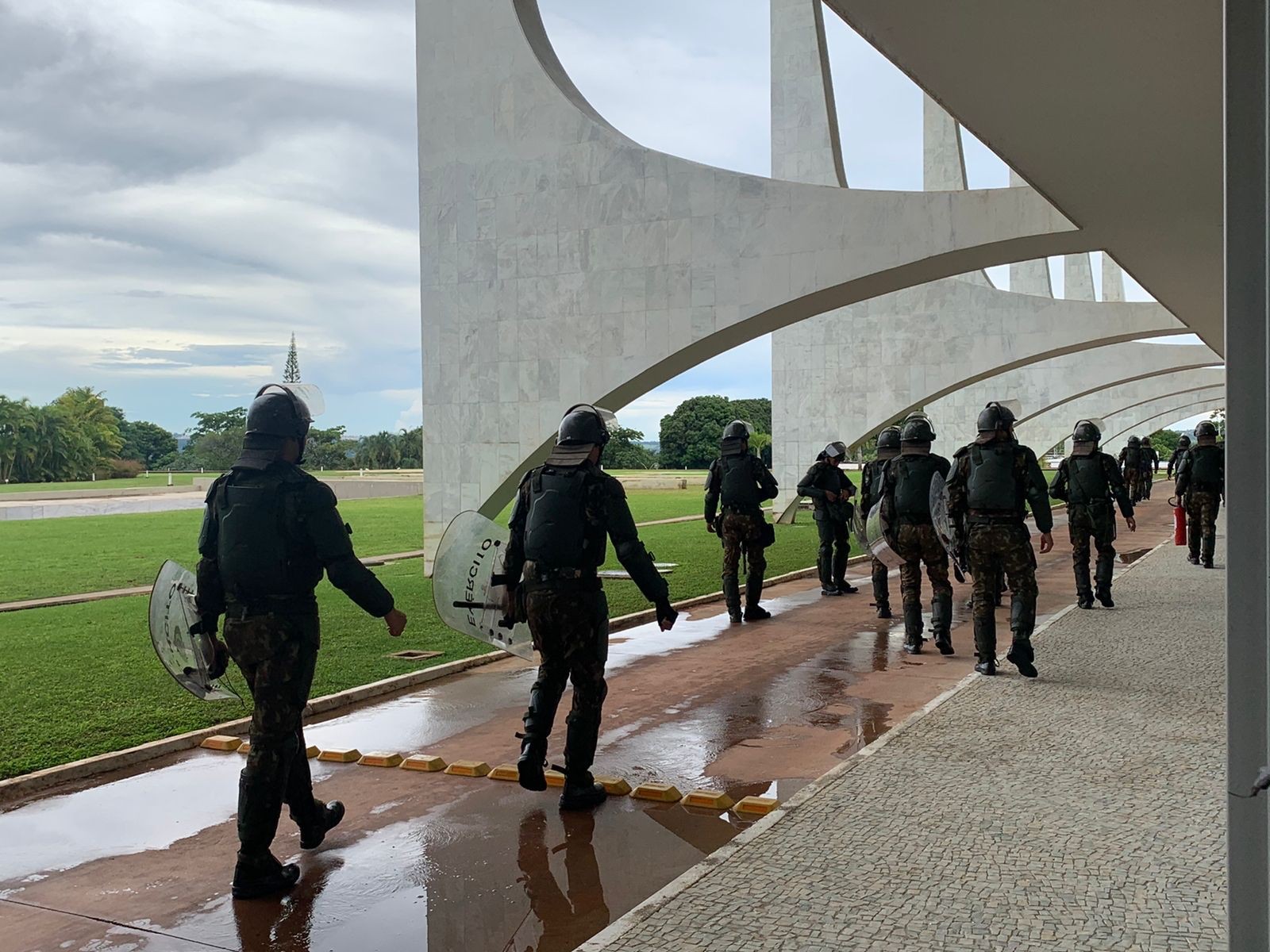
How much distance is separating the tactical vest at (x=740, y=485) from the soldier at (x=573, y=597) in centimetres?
569

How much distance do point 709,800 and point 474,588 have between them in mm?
1669

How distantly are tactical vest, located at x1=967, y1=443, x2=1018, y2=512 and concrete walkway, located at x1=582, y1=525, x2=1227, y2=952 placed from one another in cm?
Answer: 155

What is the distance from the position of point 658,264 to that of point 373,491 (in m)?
28.5

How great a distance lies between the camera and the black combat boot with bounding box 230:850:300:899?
13.4 ft

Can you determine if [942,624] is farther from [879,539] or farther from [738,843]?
[738,843]

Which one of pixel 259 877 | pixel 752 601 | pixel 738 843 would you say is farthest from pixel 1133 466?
pixel 259 877

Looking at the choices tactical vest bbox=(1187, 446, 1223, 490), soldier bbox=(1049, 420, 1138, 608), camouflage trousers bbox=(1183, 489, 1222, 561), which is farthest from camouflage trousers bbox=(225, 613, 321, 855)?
camouflage trousers bbox=(1183, 489, 1222, 561)

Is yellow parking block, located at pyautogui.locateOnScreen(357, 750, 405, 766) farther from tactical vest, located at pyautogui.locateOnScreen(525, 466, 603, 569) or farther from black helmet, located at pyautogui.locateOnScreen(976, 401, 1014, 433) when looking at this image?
black helmet, located at pyautogui.locateOnScreen(976, 401, 1014, 433)

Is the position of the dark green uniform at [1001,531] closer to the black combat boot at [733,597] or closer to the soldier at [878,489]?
the soldier at [878,489]

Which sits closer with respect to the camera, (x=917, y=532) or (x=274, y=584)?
(x=274, y=584)

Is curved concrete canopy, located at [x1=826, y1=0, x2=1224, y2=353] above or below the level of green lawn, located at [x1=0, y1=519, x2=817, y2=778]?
above

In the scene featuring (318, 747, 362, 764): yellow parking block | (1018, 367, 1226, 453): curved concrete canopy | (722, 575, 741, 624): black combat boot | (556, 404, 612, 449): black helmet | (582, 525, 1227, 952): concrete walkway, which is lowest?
(318, 747, 362, 764): yellow parking block

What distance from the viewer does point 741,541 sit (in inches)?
438

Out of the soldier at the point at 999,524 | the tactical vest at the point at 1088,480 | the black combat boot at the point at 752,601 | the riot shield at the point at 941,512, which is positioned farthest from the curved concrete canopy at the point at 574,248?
the soldier at the point at 999,524
